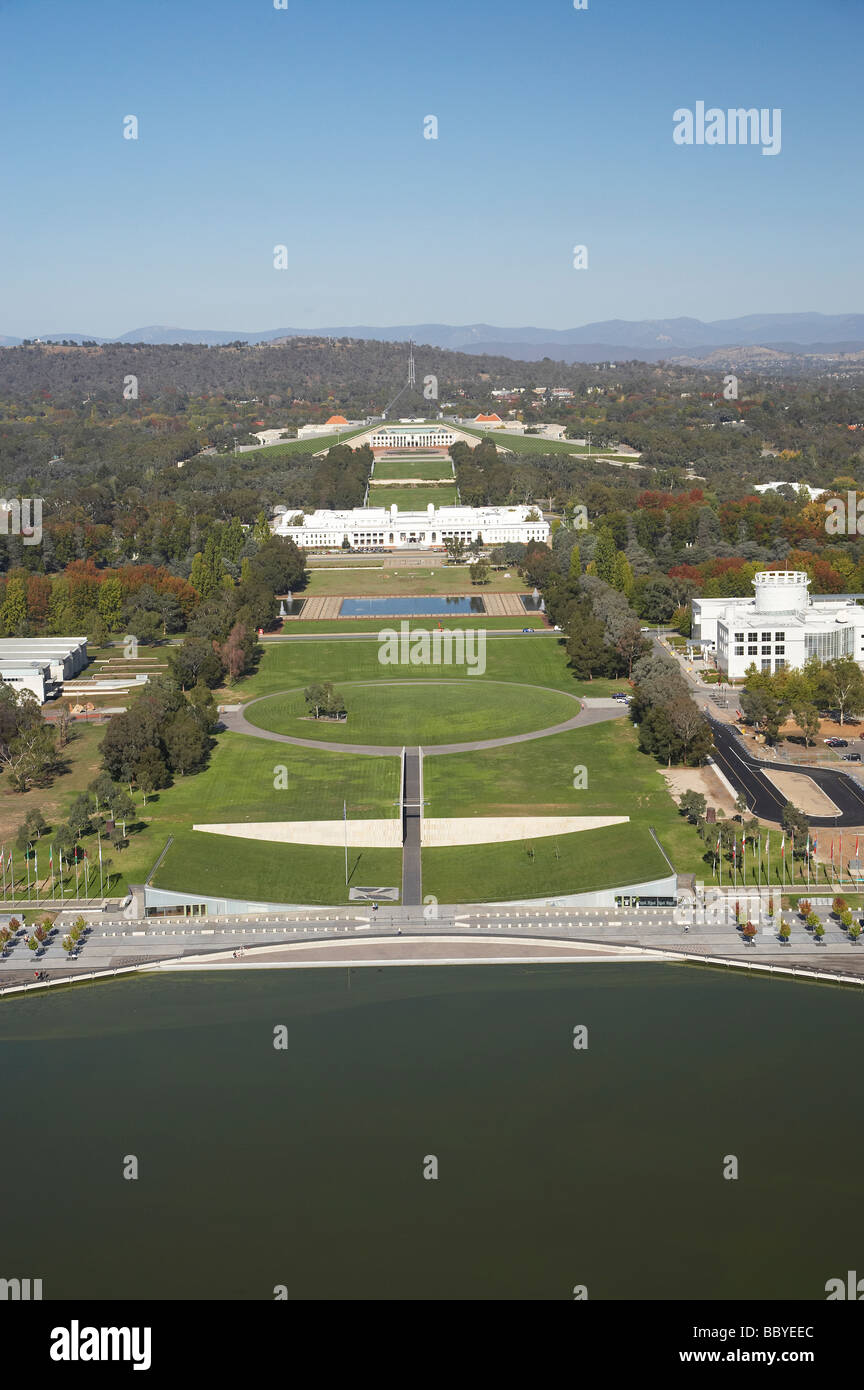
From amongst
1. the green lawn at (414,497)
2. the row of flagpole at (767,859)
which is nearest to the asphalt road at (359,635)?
the row of flagpole at (767,859)

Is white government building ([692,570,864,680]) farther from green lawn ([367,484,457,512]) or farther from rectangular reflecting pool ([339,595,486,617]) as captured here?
green lawn ([367,484,457,512])

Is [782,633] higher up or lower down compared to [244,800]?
higher up

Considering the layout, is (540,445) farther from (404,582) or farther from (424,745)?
(424,745)

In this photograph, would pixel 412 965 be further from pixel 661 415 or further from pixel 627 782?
pixel 661 415

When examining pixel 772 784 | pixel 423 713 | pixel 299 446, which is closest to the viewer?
pixel 772 784

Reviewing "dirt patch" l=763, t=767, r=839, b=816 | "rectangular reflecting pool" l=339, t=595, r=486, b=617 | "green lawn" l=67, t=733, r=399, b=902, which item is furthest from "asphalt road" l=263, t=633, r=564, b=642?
"dirt patch" l=763, t=767, r=839, b=816

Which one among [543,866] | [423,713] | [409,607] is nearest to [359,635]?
[409,607]
